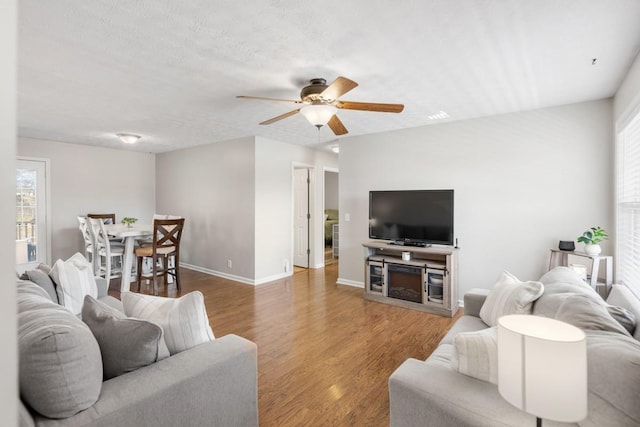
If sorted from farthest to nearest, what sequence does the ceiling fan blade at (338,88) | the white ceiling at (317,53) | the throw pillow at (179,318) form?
1. the ceiling fan blade at (338,88)
2. the white ceiling at (317,53)
3. the throw pillow at (179,318)

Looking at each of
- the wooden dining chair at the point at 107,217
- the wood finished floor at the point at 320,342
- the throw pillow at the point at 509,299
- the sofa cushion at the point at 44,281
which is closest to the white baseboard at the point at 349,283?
the wood finished floor at the point at 320,342

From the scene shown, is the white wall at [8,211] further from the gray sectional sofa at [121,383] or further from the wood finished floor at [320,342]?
the wood finished floor at [320,342]

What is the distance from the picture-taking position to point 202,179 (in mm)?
6113

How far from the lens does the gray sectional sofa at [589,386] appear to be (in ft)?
3.56

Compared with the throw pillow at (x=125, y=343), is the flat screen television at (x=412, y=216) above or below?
above

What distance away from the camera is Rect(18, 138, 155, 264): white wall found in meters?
5.72

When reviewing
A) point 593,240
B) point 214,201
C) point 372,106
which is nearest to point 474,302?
point 593,240

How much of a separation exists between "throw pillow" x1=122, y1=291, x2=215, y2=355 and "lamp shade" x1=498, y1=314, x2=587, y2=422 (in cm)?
133

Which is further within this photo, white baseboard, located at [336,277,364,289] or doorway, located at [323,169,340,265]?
doorway, located at [323,169,340,265]

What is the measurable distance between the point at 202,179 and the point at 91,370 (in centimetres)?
528

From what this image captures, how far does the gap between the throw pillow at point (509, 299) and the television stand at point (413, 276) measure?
1523mm

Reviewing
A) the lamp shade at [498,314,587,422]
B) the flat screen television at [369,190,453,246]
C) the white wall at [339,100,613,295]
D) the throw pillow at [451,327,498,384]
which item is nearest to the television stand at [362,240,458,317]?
the flat screen television at [369,190,453,246]

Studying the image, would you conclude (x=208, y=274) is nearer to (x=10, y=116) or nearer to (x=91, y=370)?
(x=91, y=370)

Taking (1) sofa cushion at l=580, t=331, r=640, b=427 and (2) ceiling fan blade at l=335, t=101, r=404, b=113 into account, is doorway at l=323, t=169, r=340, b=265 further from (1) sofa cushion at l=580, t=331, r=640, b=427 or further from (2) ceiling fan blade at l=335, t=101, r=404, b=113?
(1) sofa cushion at l=580, t=331, r=640, b=427
